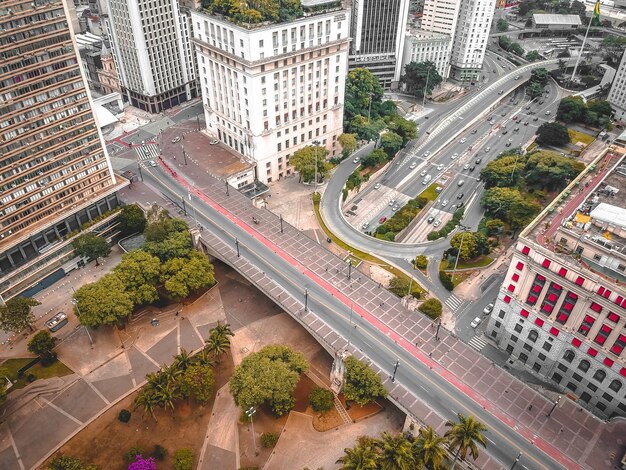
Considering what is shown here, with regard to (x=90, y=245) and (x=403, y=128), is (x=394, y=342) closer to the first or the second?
(x=90, y=245)

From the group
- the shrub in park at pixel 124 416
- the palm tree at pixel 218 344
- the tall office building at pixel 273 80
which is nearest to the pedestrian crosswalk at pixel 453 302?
the palm tree at pixel 218 344

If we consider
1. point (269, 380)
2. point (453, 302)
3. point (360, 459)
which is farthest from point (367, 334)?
point (360, 459)

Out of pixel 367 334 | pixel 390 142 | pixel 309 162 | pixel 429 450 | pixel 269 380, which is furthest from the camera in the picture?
pixel 390 142

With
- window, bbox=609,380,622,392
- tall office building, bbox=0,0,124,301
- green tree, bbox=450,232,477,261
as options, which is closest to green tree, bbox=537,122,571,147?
green tree, bbox=450,232,477,261

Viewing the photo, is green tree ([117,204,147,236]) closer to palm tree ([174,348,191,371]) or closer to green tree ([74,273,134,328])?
green tree ([74,273,134,328])

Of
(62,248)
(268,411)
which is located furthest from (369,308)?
(62,248)
